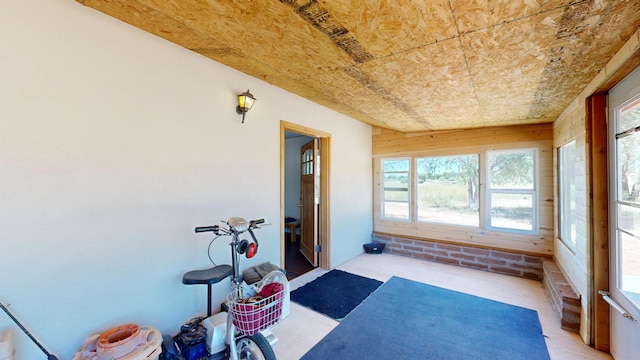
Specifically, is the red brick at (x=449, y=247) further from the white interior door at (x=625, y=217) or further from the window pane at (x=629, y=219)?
the window pane at (x=629, y=219)

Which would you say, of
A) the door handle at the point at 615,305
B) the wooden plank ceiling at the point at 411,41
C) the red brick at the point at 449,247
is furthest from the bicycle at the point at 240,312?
the red brick at the point at 449,247

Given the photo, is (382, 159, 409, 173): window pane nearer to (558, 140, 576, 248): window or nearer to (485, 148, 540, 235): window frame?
(485, 148, 540, 235): window frame

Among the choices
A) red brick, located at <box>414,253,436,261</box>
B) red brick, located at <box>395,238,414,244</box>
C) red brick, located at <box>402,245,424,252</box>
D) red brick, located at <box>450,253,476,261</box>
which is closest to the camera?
red brick, located at <box>450,253,476,261</box>

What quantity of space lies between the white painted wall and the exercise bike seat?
0.82 feet

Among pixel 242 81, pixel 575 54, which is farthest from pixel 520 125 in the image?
pixel 242 81

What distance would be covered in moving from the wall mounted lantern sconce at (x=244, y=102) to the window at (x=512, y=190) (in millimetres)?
3851

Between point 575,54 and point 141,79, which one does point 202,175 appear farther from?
point 575,54

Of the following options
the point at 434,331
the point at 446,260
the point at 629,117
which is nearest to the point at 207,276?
the point at 434,331

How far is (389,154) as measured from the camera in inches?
194

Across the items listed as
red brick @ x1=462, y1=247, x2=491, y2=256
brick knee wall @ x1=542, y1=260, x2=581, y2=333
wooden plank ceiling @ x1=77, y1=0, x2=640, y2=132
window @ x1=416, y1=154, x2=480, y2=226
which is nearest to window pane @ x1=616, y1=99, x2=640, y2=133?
wooden plank ceiling @ x1=77, y1=0, x2=640, y2=132

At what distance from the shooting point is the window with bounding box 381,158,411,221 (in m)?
4.87

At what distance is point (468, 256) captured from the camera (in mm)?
4098

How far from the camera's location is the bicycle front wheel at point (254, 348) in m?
1.61

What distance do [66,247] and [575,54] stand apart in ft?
12.0
